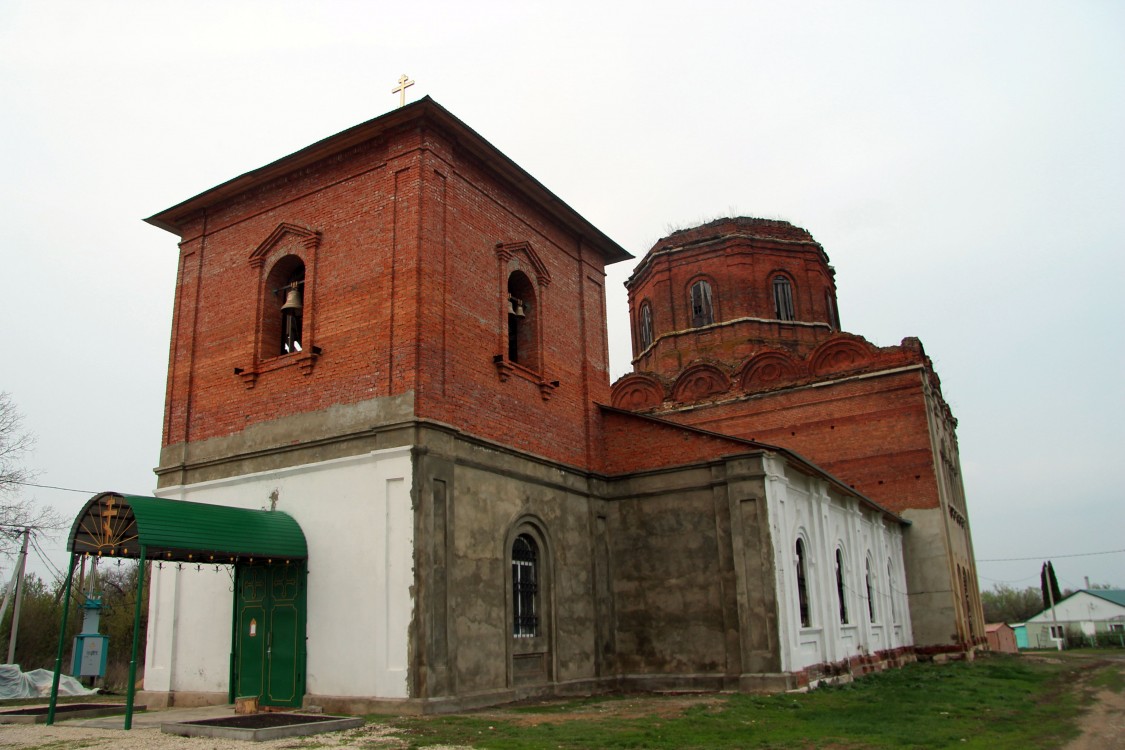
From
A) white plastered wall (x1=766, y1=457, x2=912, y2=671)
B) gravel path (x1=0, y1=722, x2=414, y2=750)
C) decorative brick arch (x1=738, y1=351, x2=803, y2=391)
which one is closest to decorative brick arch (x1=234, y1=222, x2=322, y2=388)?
gravel path (x1=0, y1=722, x2=414, y2=750)

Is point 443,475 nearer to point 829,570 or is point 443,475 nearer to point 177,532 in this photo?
point 177,532

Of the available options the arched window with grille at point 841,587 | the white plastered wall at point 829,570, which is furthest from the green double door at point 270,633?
the arched window with grille at point 841,587

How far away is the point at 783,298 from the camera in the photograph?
96.0ft

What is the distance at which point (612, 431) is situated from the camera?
1767cm

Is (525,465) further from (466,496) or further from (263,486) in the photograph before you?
(263,486)

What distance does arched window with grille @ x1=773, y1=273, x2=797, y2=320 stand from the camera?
2906 cm

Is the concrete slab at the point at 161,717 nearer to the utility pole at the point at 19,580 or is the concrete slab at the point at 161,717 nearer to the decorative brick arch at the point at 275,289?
the decorative brick arch at the point at 275,289

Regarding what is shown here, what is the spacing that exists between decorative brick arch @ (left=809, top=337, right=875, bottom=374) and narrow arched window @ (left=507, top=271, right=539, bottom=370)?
12017mm

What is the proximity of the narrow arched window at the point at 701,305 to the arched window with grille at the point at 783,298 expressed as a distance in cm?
217

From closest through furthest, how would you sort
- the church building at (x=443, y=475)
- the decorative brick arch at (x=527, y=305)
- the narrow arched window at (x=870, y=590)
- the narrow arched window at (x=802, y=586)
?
1. the church building at (x=443, y=475)
2. the decorative brick arch at (x=527, y=305)
3. the narrow arched window at (x=802, y=586)
4. the narrow arched window at (x=870, y=590)

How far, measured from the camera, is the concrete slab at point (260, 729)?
367 inches

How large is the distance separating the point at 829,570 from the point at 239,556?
Result: 11.6 metres

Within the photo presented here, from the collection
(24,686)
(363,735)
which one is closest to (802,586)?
(363,735)

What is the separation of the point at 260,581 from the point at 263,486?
150 cm
